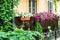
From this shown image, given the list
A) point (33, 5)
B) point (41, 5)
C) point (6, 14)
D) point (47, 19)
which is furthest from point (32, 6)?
point (6, 14)

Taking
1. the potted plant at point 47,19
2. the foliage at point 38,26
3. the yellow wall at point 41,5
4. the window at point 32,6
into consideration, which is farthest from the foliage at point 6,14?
the yellow wall at point 41,5

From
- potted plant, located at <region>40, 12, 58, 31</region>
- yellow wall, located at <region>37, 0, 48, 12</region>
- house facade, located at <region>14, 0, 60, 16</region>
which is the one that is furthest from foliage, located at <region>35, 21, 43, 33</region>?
yellow wall, located at <region>37, 0, 48, 12</region>

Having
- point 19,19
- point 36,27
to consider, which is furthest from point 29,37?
point 19,19

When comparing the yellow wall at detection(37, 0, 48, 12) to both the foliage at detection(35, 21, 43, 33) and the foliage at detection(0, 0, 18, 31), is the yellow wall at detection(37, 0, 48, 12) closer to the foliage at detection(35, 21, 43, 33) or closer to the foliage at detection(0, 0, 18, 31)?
the foliage at detection(35, 21, 43, 33)

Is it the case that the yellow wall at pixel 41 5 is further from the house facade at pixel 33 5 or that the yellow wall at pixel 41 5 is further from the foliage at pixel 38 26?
the foliage at pixel 38 26

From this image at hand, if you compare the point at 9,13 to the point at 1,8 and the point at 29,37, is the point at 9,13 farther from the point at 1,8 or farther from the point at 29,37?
the point at 29,37

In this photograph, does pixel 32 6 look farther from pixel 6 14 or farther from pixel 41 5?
pixel 6 14

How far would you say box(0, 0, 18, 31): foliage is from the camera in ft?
29.4

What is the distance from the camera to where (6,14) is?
908 cm

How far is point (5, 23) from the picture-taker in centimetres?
913

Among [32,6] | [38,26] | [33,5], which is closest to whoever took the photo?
[38,26]

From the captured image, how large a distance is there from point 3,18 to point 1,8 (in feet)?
1.17

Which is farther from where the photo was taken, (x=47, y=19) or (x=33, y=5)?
(x=33, y=5)

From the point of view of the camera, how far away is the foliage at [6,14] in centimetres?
897
